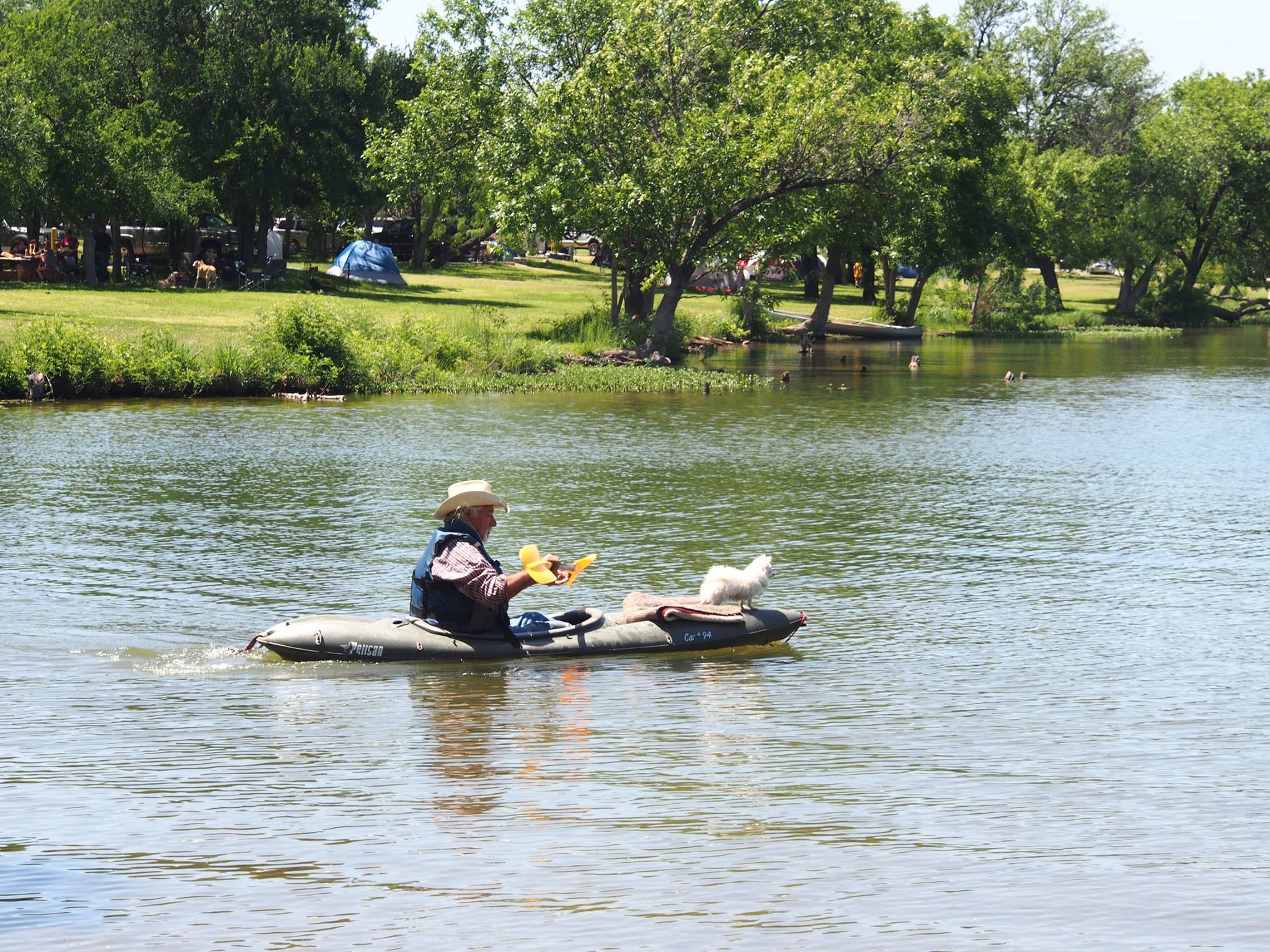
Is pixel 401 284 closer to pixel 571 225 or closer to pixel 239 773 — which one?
pixel 571 225

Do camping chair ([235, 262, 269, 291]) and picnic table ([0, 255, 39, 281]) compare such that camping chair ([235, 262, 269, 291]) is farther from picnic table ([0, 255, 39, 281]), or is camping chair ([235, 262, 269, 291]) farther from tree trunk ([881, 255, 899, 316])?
tree trunk ([881, 255, 899, 316])

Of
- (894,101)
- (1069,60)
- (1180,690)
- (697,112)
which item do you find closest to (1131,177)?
(1069,60)

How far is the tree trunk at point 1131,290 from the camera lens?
71.8 metres

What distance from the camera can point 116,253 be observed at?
5156 centimetres

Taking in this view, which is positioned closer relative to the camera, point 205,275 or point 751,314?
point 205,275

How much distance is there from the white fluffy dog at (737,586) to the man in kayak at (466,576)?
1.40m

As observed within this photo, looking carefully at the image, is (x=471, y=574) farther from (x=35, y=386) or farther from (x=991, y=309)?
(x=991, y=309)

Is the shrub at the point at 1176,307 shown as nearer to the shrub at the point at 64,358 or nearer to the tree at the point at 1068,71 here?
the tree at the point at 1068,71

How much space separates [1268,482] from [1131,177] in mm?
52139

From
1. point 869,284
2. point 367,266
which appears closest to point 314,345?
point 367,266

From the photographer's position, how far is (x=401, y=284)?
59969 millimetres

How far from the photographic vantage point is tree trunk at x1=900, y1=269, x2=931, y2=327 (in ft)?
192

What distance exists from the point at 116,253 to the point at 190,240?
6.87 m

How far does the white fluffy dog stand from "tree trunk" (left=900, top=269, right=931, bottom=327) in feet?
155
